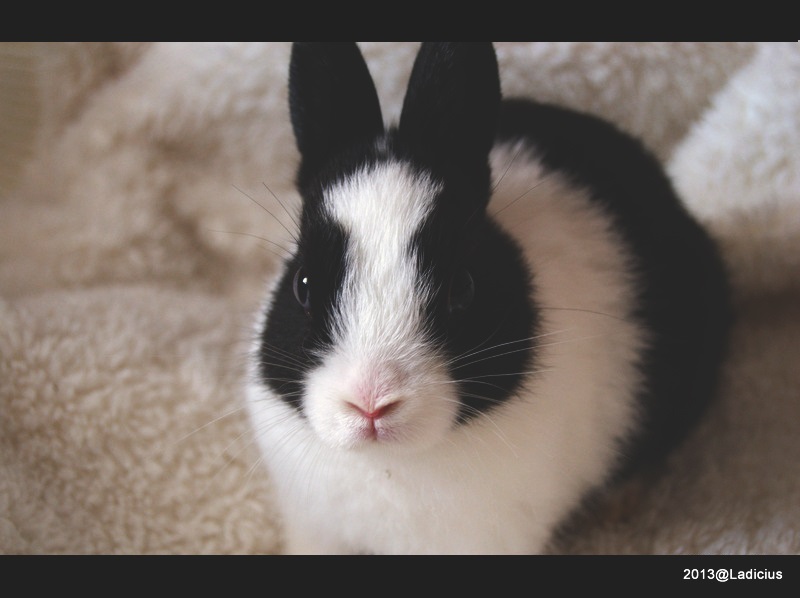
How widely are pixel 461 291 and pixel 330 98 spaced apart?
292 mm

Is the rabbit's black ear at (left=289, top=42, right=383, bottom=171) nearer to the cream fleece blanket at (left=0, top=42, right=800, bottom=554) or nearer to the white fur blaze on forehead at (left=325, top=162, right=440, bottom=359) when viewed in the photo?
the white fur blaze on forehead at (left=325, top=162, right=440, bottom=359)

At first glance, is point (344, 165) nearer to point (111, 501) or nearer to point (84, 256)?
point (111, 501)

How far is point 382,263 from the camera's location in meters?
0.88

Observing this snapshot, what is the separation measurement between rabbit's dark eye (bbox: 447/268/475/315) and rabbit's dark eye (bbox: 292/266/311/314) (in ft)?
0.53

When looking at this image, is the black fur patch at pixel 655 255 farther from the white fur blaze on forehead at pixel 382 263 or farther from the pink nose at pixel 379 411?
the pink nose at pixel 379 411

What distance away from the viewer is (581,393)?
1.09 meters

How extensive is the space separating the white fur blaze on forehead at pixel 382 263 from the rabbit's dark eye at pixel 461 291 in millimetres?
55

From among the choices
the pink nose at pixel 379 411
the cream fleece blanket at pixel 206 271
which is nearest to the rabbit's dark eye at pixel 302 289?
the pink nose at pixel 379 411

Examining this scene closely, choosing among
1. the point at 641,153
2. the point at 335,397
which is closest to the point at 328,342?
the point at 335,397

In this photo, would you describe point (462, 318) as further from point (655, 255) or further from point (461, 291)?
point (655, 255)

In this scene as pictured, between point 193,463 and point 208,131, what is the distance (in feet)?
2.17

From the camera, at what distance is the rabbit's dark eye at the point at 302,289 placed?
0.94 metres

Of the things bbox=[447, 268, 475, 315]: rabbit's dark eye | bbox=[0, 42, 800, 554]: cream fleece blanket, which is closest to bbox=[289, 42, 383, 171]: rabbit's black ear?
bbox=[447, 268, 475, 315]: rabbit's dark eye

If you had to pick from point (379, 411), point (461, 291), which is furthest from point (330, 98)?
point (379, 411)
